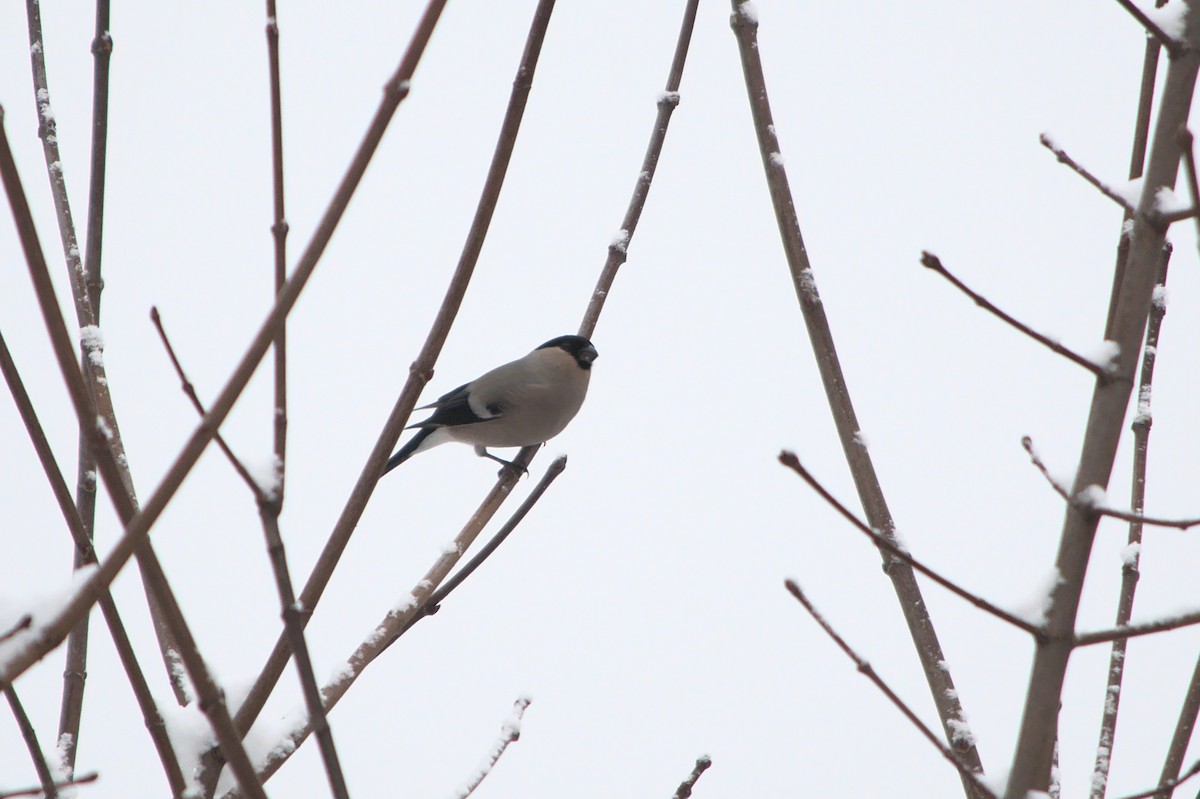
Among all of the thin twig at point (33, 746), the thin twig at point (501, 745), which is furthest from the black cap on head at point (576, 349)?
the thin twig at point (33, 746)

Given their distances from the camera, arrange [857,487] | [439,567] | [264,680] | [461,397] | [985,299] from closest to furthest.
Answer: [985,299] < [264,680] < [857,487] < [439,567] < [461,397]

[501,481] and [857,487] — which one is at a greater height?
[501,481]

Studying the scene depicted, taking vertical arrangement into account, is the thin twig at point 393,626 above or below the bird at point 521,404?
below

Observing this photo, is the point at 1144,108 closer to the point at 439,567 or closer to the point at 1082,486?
the point at 1082,486

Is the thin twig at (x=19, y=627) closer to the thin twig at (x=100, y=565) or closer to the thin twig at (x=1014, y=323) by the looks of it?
the thin twig at (x=100, y=565)

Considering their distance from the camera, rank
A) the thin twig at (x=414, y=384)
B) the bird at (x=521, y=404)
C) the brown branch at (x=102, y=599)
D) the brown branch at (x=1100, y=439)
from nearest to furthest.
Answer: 1. the brown branch at (x=1100, y=439)
2. the brown branch at (x=102, y=599)
3. the thin twig at (x=414, y=384)
4. the bird at (x=521, y=404)

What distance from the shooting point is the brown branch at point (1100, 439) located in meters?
0.76

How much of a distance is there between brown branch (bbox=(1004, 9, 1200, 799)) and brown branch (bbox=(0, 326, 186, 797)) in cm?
66

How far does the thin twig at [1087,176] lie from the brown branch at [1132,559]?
0.33 meters

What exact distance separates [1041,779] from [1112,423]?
0.26 metres

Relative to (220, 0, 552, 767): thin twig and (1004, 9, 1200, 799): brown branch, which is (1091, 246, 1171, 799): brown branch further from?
(220, 0, 552, 767): thin twig

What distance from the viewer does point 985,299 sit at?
0.83 meters

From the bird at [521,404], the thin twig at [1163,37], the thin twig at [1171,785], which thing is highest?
the bird at [521,404]

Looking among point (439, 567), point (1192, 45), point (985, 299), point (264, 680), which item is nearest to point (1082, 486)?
point (985, 299)
